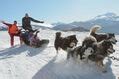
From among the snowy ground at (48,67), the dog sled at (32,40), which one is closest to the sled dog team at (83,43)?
the dog sled at (32,40)

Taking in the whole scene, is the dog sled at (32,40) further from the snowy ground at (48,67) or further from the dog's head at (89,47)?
the dog's head at (89,47)

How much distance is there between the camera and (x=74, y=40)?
15359 millimetres

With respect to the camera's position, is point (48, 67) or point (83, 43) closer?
point (83, 43)

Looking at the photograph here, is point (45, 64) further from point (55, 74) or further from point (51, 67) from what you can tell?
point (55, 74)

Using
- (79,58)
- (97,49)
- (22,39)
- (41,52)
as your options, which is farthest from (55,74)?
(22,39)

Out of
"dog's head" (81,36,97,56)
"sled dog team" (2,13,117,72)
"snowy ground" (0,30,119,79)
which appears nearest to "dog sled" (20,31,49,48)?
"sled dog team" (2,13,117,72)

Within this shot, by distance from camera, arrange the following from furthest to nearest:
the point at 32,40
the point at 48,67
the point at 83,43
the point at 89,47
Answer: the point at 32,40
the point at 48,67
the point at 83,43
the point at 89,47

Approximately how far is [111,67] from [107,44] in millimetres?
1388

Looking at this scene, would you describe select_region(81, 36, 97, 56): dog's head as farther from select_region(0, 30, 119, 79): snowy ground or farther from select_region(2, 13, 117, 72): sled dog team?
select_region(0, 30, 119, 79): snowy ground

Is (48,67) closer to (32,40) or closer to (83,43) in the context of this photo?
(83,43)

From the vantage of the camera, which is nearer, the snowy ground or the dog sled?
the snowy ground

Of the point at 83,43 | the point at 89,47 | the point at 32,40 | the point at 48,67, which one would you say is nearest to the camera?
the point at 89,47

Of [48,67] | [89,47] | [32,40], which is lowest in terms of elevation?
[48,67]

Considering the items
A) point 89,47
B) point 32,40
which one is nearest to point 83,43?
point 89,47
